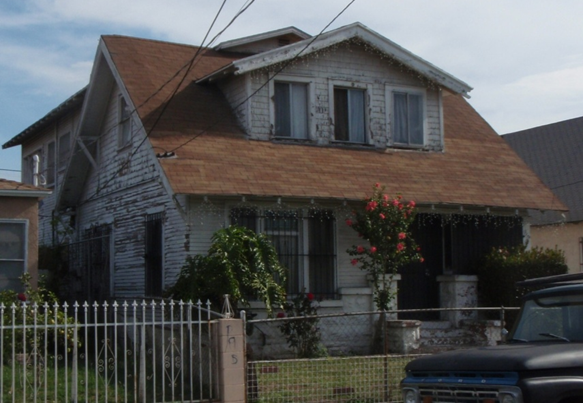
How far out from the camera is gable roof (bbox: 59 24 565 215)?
48.3 ft

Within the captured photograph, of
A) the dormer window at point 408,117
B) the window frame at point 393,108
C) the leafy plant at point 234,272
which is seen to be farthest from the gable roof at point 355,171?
the leafy plant at point 234,272

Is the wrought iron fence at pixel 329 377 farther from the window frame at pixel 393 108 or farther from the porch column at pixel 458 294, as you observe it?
the window frame at pixel 393 108

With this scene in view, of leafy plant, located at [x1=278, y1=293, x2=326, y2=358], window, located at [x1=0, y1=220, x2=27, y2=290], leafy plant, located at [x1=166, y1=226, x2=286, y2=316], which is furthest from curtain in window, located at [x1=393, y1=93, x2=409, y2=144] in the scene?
window, located at [x1=0, y1=220, x2=27, y2=290]

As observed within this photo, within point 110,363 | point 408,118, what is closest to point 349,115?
point 408,118

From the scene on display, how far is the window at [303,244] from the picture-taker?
15.3 m

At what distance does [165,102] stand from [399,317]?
604cm

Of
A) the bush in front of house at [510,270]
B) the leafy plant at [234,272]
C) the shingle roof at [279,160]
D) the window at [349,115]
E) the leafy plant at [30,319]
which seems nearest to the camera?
the leafy plant at [30,319]

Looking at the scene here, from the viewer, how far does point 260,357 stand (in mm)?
14422

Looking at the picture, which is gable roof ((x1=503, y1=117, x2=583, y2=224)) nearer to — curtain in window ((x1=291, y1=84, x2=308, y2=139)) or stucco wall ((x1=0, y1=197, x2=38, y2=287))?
curtain in window ((x1=291, y1=84, x2=308, y2=139))

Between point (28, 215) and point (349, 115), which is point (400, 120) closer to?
point (349, 115)

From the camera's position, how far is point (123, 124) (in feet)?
58.6

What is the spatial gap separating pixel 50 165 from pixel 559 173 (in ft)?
49.5

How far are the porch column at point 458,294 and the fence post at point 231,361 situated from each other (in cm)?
722

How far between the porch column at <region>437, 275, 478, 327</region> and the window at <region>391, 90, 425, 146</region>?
3.03m
